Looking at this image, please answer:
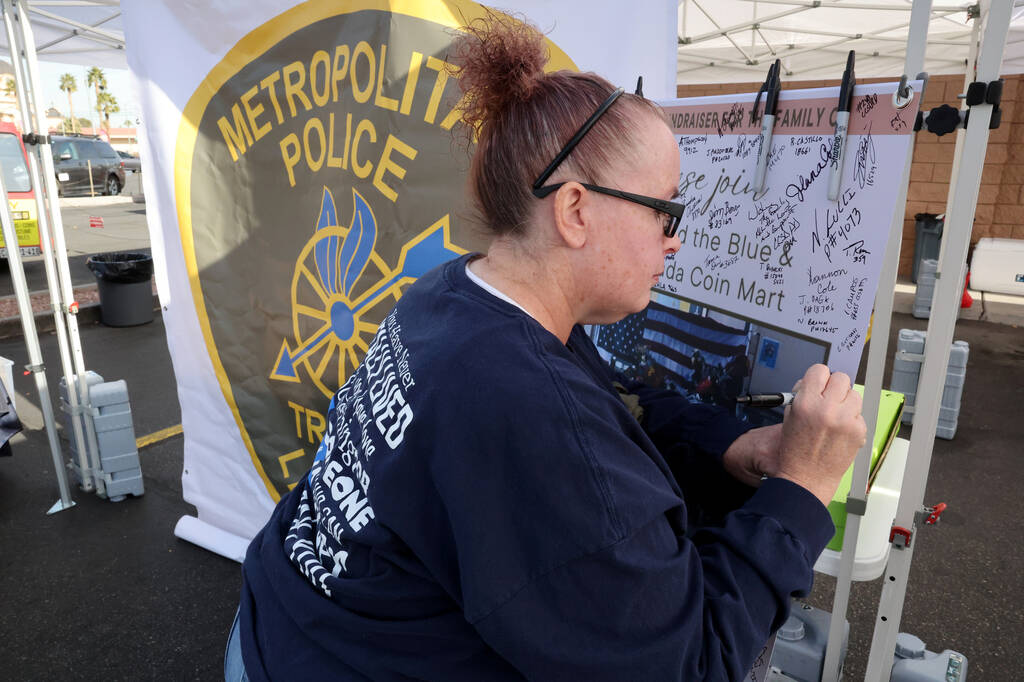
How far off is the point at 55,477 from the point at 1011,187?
32.6 ft

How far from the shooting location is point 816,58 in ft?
20.2

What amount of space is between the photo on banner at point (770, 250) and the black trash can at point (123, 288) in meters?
6.59

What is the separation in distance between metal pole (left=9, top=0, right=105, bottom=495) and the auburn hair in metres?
2.49

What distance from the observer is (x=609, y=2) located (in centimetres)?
168

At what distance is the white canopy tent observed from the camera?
1.26 meters

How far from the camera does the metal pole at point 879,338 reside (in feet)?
3.89

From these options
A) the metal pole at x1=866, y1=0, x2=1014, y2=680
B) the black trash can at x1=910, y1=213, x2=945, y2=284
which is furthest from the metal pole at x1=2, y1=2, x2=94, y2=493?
the black trash can at x1=910, y1=213, x2=945, y2=284

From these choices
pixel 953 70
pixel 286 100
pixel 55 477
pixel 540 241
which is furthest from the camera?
pixel 953 70

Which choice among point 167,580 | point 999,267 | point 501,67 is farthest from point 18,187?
point 999,267

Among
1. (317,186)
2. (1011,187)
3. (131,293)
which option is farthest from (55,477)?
(1011,187)

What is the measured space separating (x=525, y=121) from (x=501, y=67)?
0.10 m

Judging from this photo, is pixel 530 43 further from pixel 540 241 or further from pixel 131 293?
pixel 131 293
